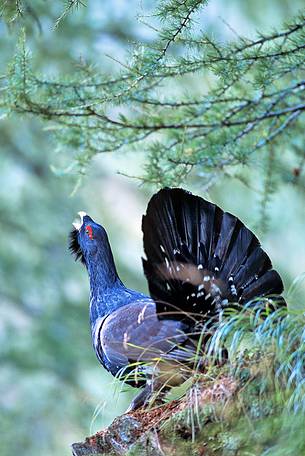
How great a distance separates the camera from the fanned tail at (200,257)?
15.6 ft

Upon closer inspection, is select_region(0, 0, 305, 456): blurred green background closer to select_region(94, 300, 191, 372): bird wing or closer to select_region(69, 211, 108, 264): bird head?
select_region(69, 211, 108, 264): bird head

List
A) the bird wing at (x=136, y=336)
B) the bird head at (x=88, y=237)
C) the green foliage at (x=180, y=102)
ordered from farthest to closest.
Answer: the bird head at (x=88, y=237)
the green foliage at (x=180, y=102)
the bird wing at (x=136, y=336)

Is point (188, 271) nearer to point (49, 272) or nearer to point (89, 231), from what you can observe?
point (89, 231)

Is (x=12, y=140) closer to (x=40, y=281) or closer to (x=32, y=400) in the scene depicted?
(x=40, y=281)

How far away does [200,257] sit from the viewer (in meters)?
4.82

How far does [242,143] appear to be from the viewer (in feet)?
20.1

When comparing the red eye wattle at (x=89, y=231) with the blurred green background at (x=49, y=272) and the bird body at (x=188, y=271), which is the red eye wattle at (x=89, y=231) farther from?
the blurred green background at (x=49, y=272)

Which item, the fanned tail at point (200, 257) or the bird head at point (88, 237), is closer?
the fanned tail at point (200, 257)

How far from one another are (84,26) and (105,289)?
26.0 ft

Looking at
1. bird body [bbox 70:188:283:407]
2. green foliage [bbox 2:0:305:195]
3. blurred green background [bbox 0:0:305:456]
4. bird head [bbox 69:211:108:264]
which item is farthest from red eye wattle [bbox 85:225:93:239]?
blurred green background [bbox 0:0:305:456]

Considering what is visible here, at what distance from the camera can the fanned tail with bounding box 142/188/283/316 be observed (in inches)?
187

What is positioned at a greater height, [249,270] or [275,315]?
[249,270]

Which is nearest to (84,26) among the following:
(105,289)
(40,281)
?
(40,281)

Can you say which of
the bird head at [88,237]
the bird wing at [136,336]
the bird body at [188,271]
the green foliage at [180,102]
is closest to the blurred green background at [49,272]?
the green foliage at [180,102]
